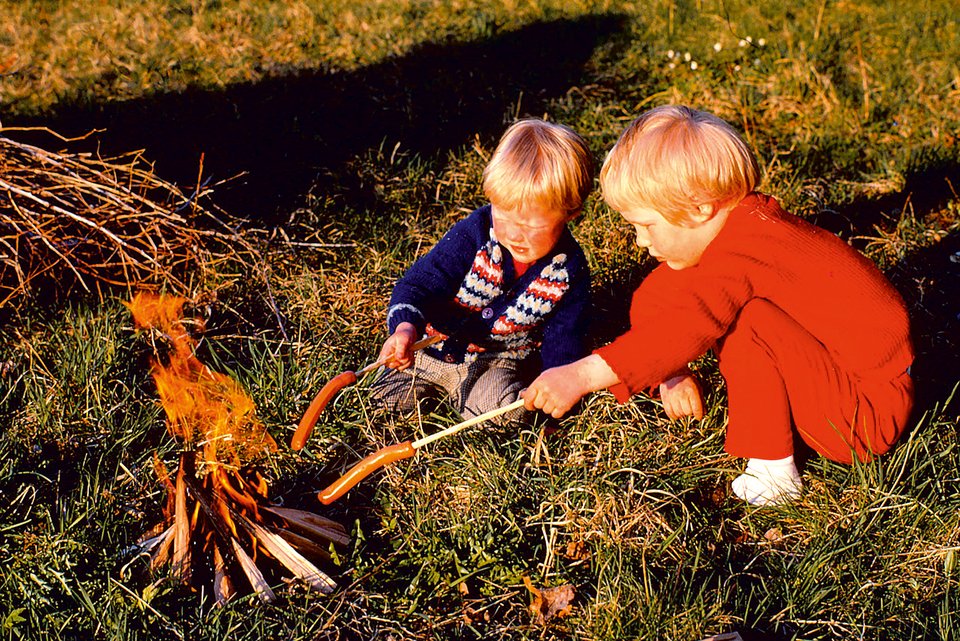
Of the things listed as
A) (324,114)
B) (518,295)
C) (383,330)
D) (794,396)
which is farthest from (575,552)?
(324,114)

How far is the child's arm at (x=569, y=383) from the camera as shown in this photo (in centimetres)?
232

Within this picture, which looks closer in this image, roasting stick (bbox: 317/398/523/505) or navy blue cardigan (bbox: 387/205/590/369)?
roasting stick (bbox: 317/398/523/505)

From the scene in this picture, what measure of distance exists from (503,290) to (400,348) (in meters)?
0.45

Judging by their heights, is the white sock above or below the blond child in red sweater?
below

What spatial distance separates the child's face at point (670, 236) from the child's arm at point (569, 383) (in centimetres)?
35

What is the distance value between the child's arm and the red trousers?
0.38 meters

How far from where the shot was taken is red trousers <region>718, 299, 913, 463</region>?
235 centimetres

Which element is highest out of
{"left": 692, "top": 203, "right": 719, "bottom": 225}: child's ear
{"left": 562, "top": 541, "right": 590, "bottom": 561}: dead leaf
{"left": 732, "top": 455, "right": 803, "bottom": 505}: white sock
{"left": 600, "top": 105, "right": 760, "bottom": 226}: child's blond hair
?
{"left": 600, "top": 105, "right": 760, "bottom": 226}: child's blond hair

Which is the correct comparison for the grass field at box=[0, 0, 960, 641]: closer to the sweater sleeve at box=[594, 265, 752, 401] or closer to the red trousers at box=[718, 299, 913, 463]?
the red trousers at box=[718, 299, 913, 463]

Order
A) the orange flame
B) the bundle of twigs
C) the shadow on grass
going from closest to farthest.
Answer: the orange flame → the bundle of twigs → the shadow on grass

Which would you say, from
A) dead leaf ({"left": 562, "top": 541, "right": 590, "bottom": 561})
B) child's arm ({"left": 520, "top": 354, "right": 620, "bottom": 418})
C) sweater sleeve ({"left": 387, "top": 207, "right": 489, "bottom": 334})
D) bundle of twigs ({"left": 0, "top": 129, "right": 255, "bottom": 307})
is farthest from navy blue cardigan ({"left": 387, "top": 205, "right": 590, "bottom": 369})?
bundle of twigs ({"left": 0, "top": 129, "right": 255, "bottom": 307})

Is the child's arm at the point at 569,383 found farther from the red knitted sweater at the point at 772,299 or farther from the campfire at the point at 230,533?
the campfire at the point at 230,533

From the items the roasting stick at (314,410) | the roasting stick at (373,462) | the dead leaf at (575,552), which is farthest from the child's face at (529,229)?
the dead leaf at (575,552)

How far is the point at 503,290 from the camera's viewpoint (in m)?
2.86
